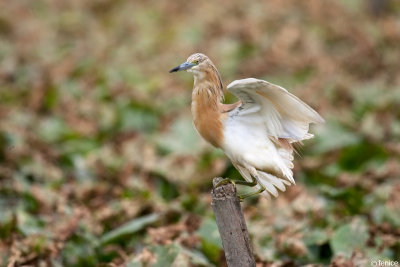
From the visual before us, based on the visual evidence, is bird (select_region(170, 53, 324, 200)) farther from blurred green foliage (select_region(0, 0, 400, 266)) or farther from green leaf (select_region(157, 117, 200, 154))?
green leaf (select_region(157, 117, 200, 154))

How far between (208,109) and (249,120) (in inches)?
11.6

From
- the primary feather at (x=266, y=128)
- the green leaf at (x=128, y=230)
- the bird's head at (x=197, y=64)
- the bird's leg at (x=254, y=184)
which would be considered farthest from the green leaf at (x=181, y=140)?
the bird's head at (x=197, y=64)

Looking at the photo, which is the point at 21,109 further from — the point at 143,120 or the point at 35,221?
the point at 35,221

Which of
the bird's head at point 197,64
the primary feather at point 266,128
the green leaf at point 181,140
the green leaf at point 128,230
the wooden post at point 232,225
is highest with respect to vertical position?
the green leaf at point 181,140

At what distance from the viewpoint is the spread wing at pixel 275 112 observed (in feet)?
13.4

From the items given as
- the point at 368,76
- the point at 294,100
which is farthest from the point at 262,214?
the point at 368,76

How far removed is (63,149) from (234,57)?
483 cm

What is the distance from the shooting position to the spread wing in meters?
4.09

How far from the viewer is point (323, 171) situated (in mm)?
8094

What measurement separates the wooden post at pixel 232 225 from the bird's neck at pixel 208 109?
1.09ft

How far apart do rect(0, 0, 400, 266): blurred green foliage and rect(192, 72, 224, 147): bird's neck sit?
140cm

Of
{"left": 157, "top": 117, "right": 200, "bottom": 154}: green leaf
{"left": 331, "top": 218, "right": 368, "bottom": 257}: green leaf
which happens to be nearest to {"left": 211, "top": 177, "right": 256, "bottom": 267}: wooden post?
{"left": 331, "top": 218, "right": 368, "bottom": 257}: green leaf

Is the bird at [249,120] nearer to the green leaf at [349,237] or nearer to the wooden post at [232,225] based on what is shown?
the wooden post at [232,225]

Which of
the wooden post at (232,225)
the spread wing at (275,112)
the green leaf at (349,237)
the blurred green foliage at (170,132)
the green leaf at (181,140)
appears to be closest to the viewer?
the spread wing at (275,112)
